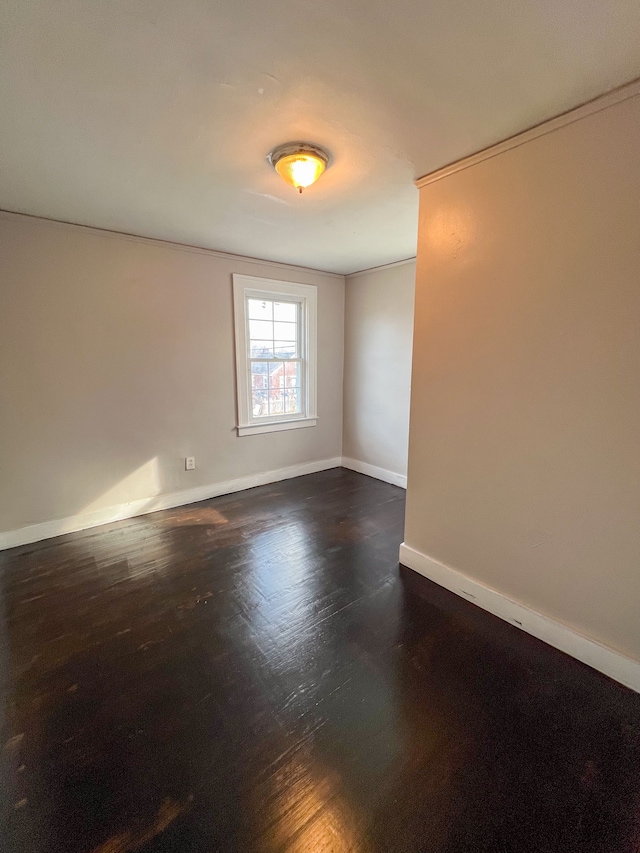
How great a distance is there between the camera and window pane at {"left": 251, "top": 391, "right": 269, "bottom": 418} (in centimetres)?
388

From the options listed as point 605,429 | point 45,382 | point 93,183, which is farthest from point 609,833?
point 45,382

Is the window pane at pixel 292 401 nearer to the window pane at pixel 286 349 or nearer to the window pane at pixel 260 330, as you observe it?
the window pane at pixel 286 349

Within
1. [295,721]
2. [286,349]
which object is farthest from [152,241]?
[295,721]

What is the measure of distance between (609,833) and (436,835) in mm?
515

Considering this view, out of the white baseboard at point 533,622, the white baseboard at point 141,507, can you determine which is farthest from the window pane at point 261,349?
the white baseboard at point 533,622

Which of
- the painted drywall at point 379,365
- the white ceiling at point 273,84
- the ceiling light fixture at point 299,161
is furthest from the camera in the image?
the painted drywall at point 379,365

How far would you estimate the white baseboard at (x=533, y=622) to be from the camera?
1.53 m

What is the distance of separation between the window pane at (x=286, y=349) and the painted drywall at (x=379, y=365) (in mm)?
716

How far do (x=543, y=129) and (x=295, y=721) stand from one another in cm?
266

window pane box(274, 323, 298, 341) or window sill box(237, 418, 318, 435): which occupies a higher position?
window pane box(274, 323, 298, 341)

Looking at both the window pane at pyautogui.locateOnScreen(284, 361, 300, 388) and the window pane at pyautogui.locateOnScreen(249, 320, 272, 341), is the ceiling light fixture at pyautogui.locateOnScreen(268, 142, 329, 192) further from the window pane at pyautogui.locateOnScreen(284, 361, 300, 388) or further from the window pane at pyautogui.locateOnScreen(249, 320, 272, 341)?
the window pane at pyautogui.locateOnScreen(284, 361, 300, 388)

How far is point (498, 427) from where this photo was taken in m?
1.83

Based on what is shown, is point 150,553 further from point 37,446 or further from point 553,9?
point 553,9

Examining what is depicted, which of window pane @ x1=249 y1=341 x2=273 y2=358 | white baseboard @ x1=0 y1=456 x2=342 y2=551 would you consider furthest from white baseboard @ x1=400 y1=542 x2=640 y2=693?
window pane @ x1=249 y1=341 x2=273 y2=358
